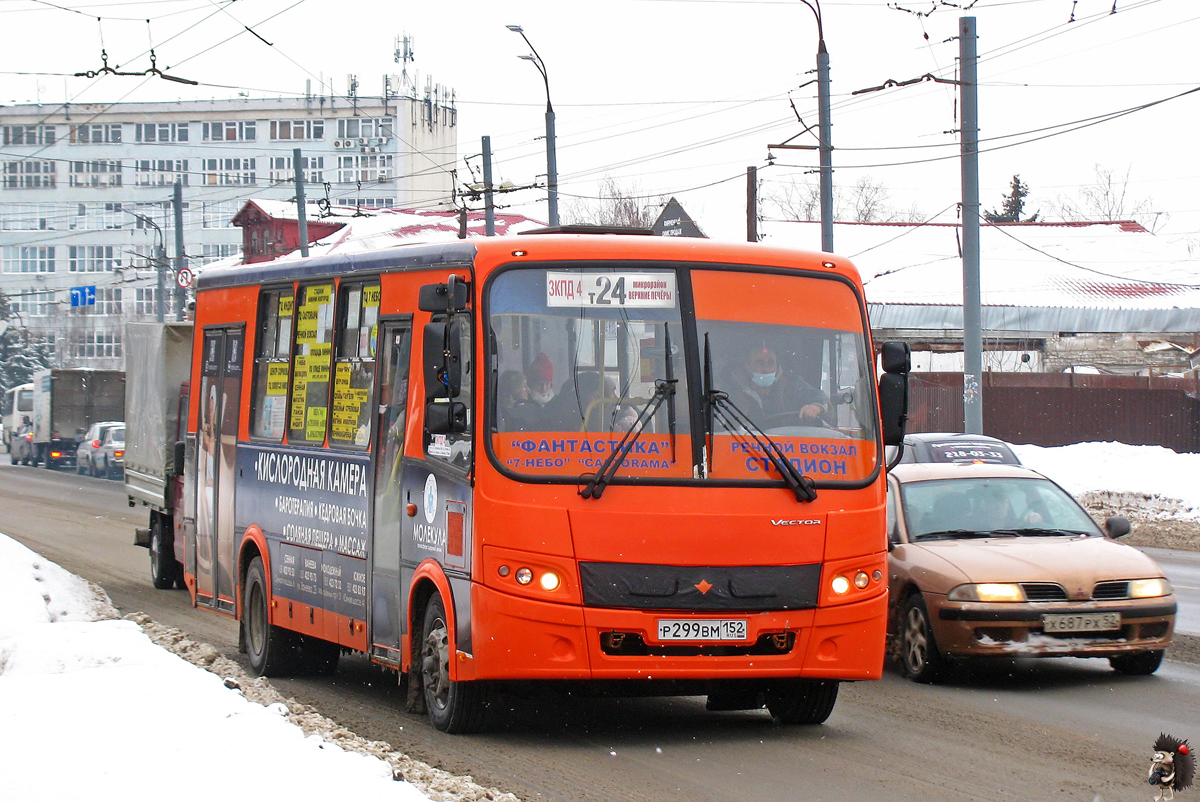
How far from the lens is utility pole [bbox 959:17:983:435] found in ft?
69.8

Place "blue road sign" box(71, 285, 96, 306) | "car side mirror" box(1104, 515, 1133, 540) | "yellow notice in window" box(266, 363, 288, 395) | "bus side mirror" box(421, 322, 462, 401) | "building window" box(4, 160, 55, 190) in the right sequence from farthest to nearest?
"building window" box(4, 160, 55, 190) < "blue road sign" box(71, 285, 96, 306) < "yellow notice in window" box(266, 363, 288, 395) < "car side mirror" box(1104, 515, 1133, 540) < "bus side mirror" box(421, 322, 462, 401)

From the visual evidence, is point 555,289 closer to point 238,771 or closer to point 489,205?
point 238,771

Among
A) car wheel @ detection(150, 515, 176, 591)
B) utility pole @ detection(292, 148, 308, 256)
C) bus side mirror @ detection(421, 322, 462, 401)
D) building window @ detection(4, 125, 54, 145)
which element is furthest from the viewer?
building window @ detection(4, 125, 54, 145)

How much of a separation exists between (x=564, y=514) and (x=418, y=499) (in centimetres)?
124

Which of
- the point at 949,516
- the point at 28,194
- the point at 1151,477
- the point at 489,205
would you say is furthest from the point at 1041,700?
the point at 28,194

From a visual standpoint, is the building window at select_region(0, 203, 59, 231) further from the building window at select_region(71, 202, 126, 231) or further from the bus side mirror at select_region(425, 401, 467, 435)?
the bus side mirror at select_region(425, 401, 467, 435)

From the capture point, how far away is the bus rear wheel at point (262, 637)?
1047 cm

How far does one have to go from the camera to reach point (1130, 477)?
25734 mm

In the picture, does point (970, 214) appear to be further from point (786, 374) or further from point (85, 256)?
point (85, 256)

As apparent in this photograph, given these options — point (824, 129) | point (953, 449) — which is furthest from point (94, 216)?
point (953, 449)

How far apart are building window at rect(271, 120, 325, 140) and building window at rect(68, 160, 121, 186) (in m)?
11.7

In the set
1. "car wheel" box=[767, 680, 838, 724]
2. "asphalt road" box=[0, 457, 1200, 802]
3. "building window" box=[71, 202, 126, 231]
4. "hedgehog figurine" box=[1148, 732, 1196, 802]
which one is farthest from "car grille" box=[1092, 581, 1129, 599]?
"building window" box=[71, 202, 126, 231]

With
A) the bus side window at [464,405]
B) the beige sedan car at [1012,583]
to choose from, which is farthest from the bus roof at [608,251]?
the beige sedan car at [1012,583]

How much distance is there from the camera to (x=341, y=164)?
107562 millimetres
